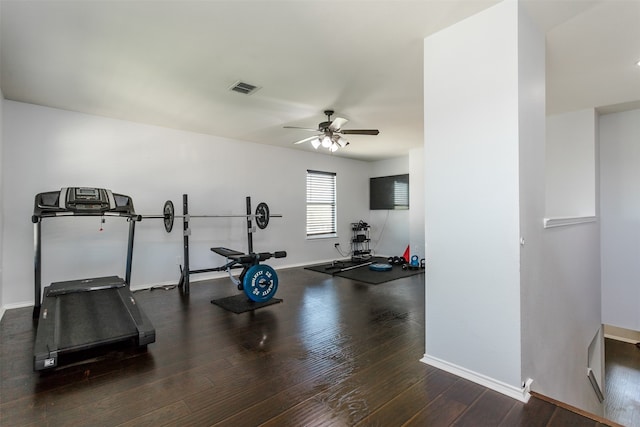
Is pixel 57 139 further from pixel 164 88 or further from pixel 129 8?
pixel 129 8

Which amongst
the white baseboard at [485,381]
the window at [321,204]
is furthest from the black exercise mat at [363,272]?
the white baseboard at [485,381]

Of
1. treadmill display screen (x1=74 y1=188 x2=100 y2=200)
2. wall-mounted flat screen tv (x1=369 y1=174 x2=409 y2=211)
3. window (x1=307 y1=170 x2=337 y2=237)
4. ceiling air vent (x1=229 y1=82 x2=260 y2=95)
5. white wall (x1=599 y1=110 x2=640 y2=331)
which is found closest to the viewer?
ceiling air vent (x1=229 y1=82 x2=260 y2=95)

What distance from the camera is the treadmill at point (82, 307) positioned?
242cm

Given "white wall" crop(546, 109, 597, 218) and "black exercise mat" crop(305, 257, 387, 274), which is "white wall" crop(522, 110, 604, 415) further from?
"black exercise mat" crop(305, 257, 387, 274)

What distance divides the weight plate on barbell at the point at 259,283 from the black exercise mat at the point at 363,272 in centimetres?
192

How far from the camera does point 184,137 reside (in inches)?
198

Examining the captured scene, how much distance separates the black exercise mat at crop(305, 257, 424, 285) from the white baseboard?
2.72m

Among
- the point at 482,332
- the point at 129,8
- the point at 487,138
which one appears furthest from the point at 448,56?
the point at 129,8

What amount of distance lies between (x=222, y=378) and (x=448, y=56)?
2.88m

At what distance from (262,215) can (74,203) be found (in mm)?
2500

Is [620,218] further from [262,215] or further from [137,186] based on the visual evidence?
[137,186]

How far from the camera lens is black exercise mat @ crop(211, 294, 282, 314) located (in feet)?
12.0

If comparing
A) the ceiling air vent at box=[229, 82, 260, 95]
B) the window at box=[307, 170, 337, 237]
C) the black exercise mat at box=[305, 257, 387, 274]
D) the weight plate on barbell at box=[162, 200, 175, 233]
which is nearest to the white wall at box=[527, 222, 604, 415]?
the ceiling air vent at box=[229, 82, 260, 95]

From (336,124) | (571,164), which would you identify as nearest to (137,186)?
(336,124)
